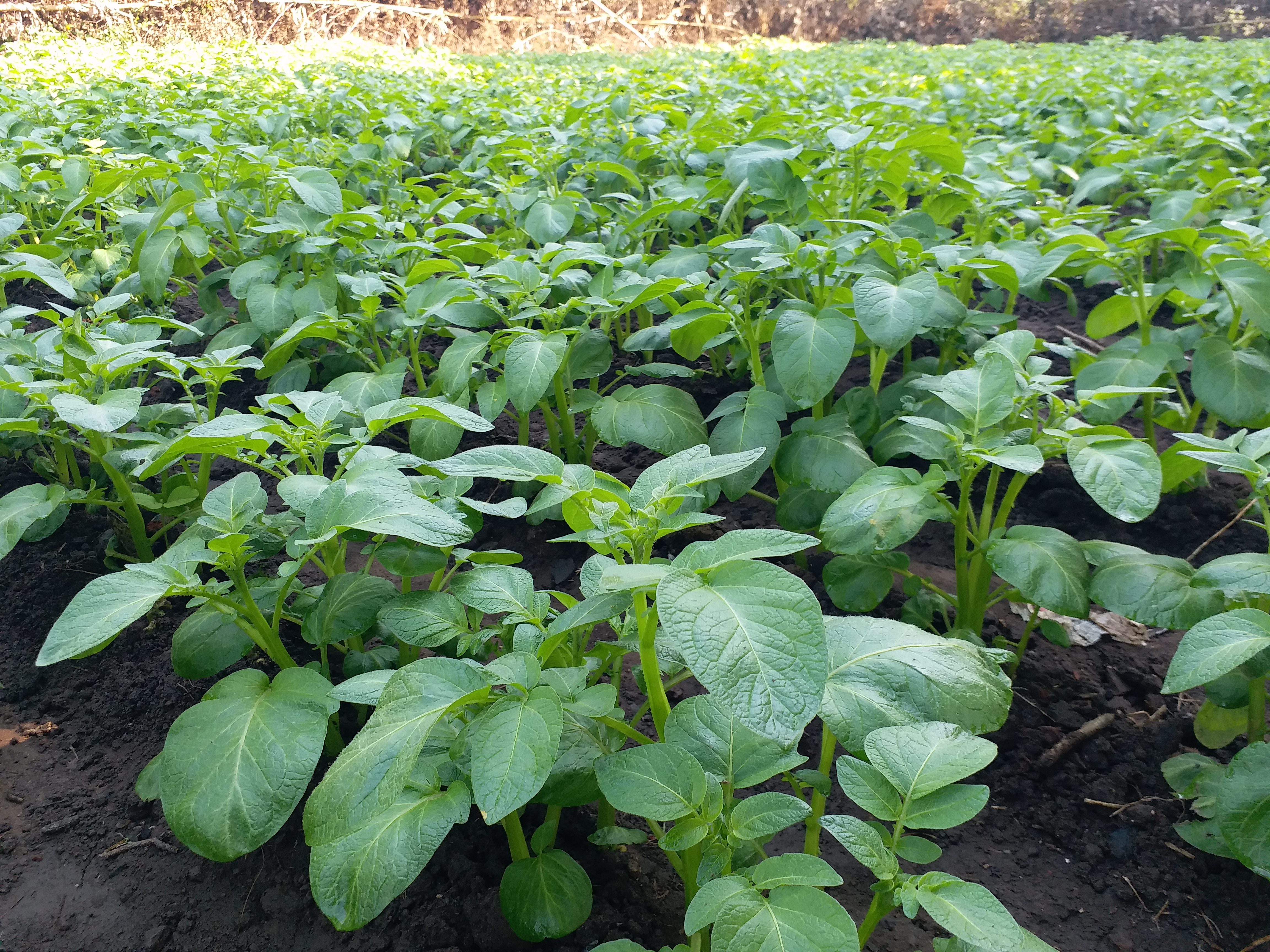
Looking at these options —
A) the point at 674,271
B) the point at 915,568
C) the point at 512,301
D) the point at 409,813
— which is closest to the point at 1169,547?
the point at 915,568

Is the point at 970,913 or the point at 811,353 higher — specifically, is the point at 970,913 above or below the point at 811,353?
below

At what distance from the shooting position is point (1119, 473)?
55.4 inches

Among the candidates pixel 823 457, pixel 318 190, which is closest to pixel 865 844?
pixel 823 457

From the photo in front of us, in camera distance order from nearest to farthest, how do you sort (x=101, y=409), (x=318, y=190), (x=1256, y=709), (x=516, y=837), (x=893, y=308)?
(x=516, y=837)
(x=1256, y=709)
(x=101, y=409)
(x=893, y=308)
(x=318, y=190)

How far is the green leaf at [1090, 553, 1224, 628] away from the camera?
54.4 inches

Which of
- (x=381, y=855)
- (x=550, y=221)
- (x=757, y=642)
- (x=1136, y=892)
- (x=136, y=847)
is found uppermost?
(x=550, y=221)

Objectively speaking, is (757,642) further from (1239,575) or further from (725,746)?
(1239,575)

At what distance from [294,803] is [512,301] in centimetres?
→ 129

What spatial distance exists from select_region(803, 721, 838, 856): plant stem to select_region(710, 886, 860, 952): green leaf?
307 mm

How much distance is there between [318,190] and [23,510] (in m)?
1.46

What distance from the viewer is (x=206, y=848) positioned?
1064 mm

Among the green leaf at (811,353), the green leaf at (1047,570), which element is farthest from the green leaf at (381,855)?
the green leaf at (811,353)

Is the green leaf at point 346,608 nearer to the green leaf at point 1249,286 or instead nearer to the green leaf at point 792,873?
the green leaf at point 792,873

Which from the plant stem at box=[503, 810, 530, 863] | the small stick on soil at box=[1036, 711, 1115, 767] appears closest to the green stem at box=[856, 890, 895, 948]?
the plant stem at box=[503, 810, 530, 863]
